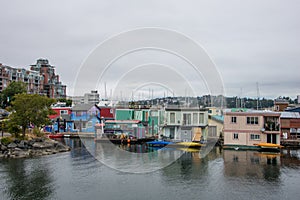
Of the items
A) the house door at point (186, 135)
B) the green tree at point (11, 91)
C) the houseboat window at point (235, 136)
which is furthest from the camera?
the green tree at point (11, 91)

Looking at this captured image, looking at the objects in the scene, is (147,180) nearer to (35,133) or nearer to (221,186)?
(221,186)

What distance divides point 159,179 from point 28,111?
12497 mm

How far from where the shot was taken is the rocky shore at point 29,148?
19.3 m

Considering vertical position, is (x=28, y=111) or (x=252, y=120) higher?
(x=28, y=111)

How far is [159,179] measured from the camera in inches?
537

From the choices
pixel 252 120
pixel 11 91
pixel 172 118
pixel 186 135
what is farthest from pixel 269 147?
pixel 11 91

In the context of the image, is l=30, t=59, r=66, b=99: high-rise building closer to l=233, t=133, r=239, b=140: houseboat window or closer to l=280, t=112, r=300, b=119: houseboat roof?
l=233, t=133, r=239, b=140: houseboat window

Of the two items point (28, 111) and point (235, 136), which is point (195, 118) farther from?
point (28, 111)

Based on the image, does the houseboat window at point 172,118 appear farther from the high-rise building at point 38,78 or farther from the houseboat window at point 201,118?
the high-rise building at point 38,78

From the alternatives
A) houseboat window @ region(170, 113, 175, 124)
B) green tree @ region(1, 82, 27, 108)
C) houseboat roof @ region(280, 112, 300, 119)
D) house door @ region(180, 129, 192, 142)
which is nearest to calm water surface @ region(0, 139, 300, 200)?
house door @ region(180, 129, 192, 142)

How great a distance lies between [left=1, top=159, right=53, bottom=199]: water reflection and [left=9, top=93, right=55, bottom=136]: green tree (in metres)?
4.13

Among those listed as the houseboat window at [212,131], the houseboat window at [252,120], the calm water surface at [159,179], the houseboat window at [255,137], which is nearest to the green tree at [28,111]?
the calm water surface at [159,179]

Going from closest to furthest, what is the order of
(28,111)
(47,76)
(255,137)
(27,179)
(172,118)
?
1. (27,179)
2. (28,111)
3. (255,137)
4. (172,118)
5. (47,76)

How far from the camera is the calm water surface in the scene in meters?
11.4
